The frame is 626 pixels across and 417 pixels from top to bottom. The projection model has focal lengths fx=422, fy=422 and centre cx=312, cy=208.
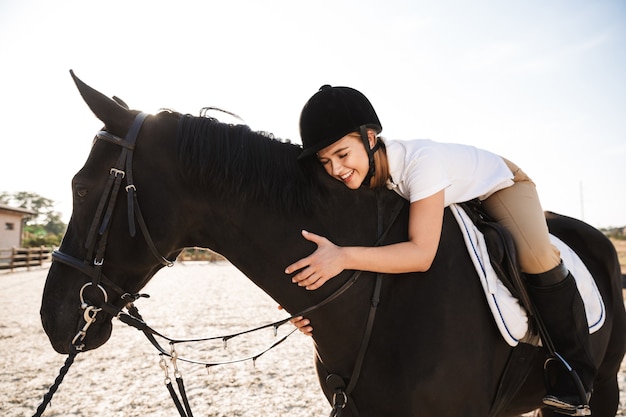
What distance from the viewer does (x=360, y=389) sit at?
196 cm

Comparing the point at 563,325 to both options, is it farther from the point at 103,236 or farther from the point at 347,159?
the point at 103,236

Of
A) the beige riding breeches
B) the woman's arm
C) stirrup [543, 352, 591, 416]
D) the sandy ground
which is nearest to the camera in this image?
the woman's arm

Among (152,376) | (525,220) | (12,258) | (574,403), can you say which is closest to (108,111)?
(525,220)

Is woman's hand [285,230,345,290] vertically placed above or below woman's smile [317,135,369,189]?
below

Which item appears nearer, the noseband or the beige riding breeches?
the noseband

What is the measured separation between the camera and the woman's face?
2.04 meters

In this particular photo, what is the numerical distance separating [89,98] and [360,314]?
1647 millimetres

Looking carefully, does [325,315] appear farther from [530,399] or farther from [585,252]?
[585,252]

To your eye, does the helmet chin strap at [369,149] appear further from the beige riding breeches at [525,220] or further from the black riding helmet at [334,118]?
the beige riding breeches at [525,220]

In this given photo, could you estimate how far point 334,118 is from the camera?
6.58 feet

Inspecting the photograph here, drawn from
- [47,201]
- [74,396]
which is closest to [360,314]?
[74,396]

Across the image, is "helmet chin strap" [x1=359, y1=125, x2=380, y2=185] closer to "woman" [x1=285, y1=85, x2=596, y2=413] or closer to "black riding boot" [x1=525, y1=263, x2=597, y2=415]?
"woman" [x1=285, y1=85, x2=596, y2=413]

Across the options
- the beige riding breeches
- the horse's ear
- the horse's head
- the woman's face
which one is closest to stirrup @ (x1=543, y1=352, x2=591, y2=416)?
the beige riding breeches

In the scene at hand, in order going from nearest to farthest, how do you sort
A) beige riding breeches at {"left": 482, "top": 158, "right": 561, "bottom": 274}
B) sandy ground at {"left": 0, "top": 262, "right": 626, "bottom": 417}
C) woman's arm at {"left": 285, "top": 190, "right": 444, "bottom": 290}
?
woman's arm at {"left": 285, "top": 190, "right": 444, "bottom": 290}
beige riding breeches at {"left": 482, "top": 158, "right": 561, "bottom": 274}
sandy ground at {"left": 0, "top": 262, "right": 626, "bottom": 417}
